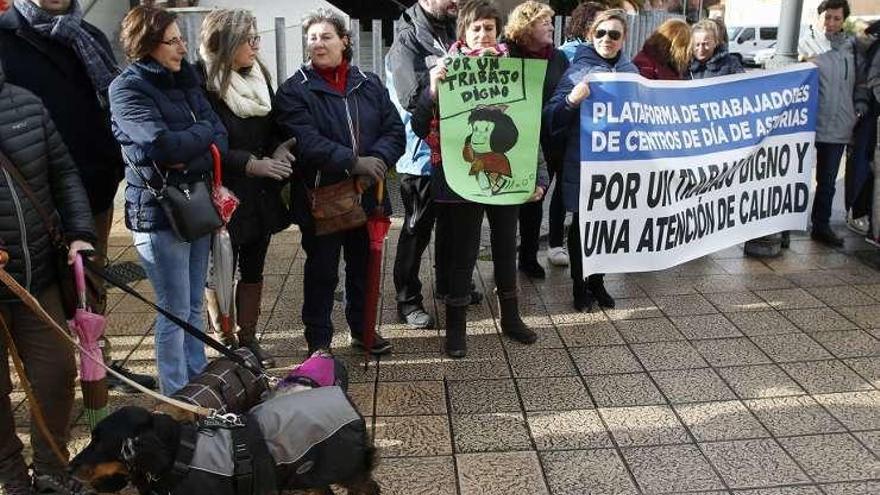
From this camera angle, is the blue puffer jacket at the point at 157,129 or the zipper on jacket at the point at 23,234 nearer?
the zipper on jacket at the point at 23,234

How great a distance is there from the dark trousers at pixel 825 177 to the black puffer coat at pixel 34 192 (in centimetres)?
533

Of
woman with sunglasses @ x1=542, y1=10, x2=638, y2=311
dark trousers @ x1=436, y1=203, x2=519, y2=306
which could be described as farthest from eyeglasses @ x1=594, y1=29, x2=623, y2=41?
dark trousers @ x1=436, y1=203, x2=519, y2=306

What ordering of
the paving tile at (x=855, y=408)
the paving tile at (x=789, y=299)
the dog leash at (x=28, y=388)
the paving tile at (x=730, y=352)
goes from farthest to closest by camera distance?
the paving tile at (x=789, y=299)
the paving tile at (x=730, y=352)
the paving tile at (x=855, y=408)
the dog leash at (x=28, y=388)

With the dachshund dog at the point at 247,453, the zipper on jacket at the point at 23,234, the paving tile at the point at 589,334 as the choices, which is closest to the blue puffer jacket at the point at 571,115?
the paving tile at the point at 589,334

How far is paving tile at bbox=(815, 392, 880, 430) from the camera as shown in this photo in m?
3.52

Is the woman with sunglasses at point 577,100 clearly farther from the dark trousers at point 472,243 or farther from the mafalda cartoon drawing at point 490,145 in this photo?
the dark trousers at point 472,243

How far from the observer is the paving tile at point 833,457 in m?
3.12

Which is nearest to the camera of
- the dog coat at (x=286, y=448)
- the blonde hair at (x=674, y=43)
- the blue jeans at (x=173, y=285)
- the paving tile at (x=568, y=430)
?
the dog coat at (x=286, y=448)

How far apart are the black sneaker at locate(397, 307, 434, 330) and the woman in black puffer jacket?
2603mm

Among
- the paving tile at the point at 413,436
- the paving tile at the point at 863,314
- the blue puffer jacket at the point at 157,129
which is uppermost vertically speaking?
the blue puffer jacket at the point at 157,129

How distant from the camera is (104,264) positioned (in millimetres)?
3988

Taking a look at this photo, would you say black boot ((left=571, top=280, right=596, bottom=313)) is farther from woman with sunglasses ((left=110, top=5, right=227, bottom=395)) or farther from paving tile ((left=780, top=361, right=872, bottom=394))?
woman with sunglasses ((left=110, top=5, right=227, bottom=395))

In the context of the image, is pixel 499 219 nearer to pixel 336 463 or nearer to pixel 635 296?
pixel 635 296

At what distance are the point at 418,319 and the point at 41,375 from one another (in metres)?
2.30
